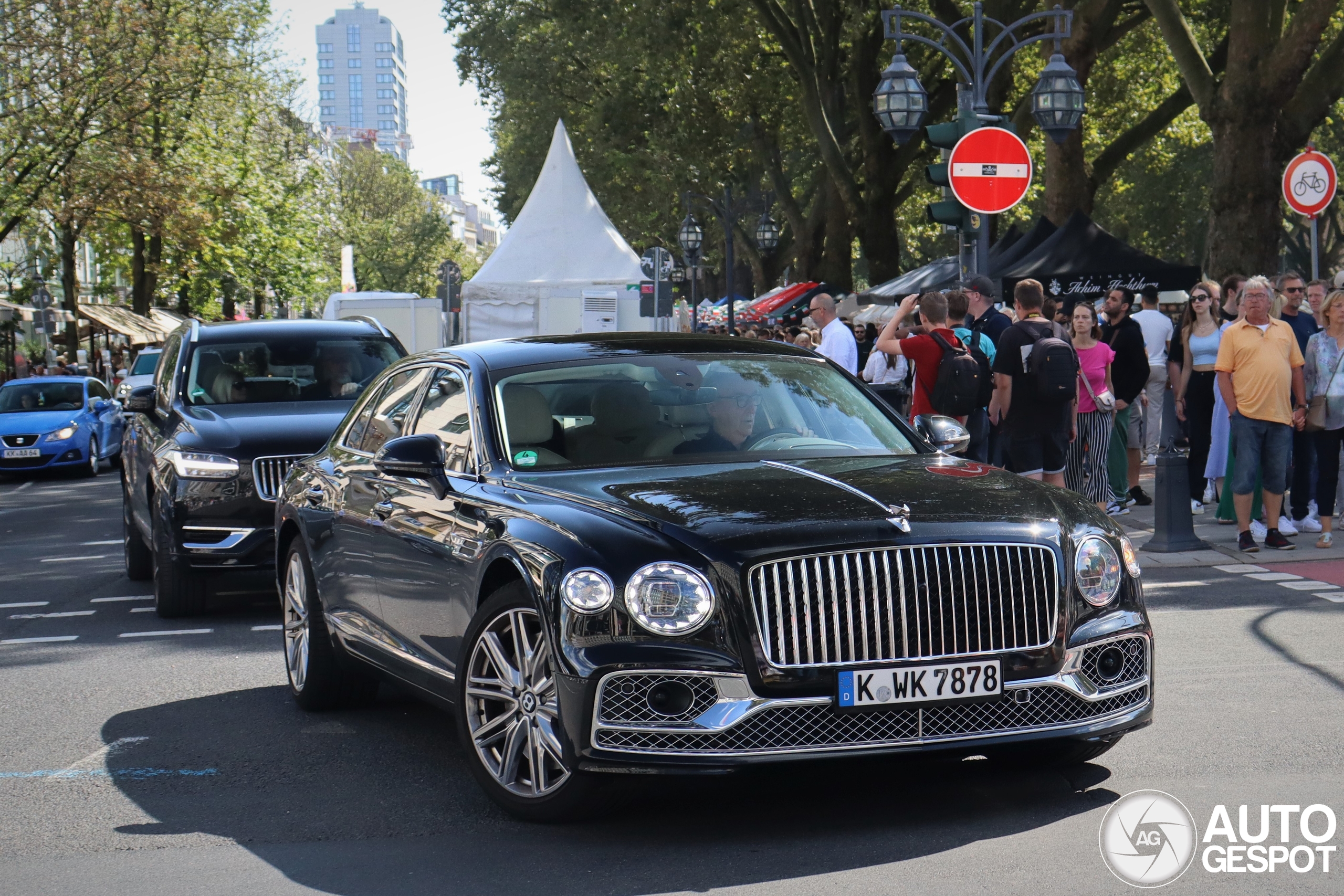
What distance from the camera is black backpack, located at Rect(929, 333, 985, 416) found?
11305 mm

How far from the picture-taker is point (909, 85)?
687 inches

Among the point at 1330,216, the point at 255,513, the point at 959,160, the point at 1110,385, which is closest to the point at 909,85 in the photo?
the point at 959,160

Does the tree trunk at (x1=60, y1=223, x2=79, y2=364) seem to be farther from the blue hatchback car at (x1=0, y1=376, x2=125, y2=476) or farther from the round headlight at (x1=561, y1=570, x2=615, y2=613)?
the round headlight at (x1=561, y1=570, x2=615, y2=613)

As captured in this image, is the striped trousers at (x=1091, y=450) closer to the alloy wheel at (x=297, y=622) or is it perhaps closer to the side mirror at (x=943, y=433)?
the side mirror at (x=943, y=433)

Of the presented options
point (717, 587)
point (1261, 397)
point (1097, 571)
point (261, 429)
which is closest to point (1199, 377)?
point (1261, 397)

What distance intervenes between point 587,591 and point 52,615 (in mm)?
7217

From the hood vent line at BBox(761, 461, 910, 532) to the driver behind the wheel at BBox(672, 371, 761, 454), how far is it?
0.89 feet

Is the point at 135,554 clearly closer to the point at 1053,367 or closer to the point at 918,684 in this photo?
the point at 1053,367

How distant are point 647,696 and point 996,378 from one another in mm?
7434

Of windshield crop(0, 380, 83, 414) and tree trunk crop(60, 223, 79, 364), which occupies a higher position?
tree trunk crop(60, 223, 79, 364)

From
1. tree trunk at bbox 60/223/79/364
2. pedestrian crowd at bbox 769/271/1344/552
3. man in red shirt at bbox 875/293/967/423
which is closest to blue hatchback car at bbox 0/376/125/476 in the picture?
tree trunk at bbox 60/223/79/364

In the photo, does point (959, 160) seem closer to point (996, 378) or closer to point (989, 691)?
point (996, 378)

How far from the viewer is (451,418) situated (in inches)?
259

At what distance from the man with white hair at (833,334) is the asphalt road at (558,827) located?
5647 mm
